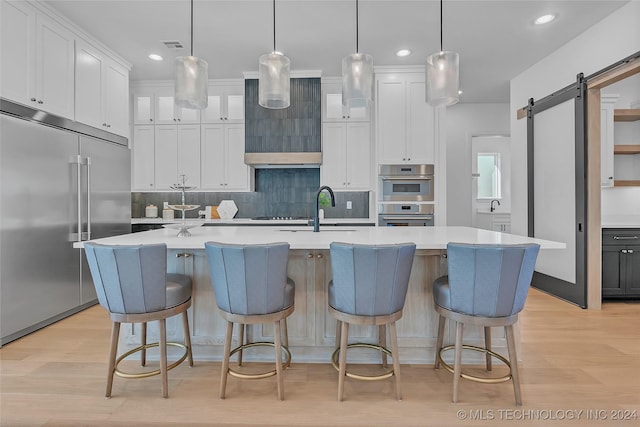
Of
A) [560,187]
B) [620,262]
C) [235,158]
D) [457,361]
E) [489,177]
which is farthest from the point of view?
[489,177]

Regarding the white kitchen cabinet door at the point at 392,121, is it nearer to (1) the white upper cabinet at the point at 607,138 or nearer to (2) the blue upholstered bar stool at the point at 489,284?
(1) the white upper cabinet at the point at 607,138

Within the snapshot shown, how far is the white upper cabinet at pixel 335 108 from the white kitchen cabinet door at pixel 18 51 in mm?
3044

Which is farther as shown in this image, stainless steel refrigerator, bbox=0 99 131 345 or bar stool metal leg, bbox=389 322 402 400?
stainless steel refrigerator, bbox=0 99 131 345

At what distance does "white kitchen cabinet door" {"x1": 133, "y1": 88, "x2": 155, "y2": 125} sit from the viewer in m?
4.87

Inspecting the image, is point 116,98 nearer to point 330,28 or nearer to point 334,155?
point 330,28

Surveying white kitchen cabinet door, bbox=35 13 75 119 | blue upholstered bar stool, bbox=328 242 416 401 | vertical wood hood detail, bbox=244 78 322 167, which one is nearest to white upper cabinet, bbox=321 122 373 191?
vertical wood hood detail, bbox=244 78 322 167

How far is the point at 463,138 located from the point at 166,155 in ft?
15.6

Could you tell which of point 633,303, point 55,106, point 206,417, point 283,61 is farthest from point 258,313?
point 633,303

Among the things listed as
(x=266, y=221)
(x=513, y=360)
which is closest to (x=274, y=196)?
(x=266, y=221)

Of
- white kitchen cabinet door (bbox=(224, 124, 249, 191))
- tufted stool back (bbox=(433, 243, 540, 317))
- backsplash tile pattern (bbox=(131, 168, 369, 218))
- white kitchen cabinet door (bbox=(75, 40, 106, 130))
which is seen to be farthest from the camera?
backsplash tile pattern (bbox=(131, 168, 369, 218))

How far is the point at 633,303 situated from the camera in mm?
3768

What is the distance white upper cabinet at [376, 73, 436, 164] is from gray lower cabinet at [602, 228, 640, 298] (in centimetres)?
206

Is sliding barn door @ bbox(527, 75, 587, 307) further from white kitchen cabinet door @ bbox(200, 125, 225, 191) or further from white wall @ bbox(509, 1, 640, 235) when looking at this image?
white kitchen cabinet door @ bbox(200, 125, 225, 191)

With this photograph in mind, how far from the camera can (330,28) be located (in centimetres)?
344
